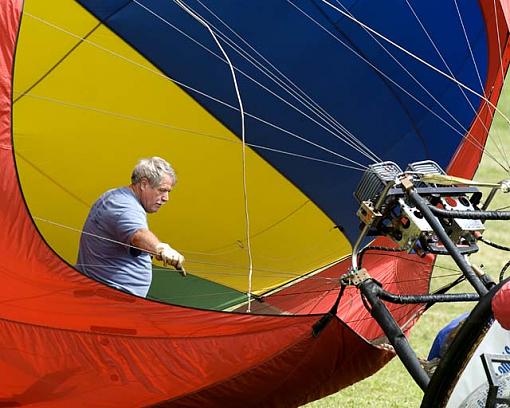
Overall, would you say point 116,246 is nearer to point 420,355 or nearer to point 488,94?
point 420,355

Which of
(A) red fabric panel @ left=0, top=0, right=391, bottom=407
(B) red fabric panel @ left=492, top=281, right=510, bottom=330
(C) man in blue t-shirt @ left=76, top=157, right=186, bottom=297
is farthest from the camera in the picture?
(C) man in blue t-shirt @ left=76, top=157, right=186, bottom=297

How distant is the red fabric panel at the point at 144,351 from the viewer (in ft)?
11.3

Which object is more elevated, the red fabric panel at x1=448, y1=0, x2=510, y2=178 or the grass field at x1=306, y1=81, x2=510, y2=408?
the red fabric panel at x1=448, y1=0, x2=510, y2=178

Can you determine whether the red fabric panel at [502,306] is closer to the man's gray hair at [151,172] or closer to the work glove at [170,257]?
the work glove at [170,257]

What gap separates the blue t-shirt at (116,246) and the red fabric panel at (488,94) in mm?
1674

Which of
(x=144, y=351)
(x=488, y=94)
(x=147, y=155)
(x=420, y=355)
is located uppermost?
(x=488, y=94)

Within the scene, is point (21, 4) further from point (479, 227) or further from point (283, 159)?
point (283, 159)

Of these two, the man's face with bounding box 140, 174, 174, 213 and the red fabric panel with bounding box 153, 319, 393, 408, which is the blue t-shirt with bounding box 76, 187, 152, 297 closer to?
the man's face with bounding box 140, 174, 174, 213

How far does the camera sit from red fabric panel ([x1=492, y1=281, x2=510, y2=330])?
7.39 feet

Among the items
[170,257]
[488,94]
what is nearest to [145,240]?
[170,257]

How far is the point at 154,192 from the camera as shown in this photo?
12.5ft

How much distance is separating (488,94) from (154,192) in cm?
173

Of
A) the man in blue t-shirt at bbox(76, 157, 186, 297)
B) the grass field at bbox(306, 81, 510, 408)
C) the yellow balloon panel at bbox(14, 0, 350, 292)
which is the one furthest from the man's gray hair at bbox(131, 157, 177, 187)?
the grass field at bbox(306, 81, 510, 408)

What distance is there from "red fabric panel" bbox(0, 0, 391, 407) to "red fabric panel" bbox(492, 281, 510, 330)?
1.16 m
